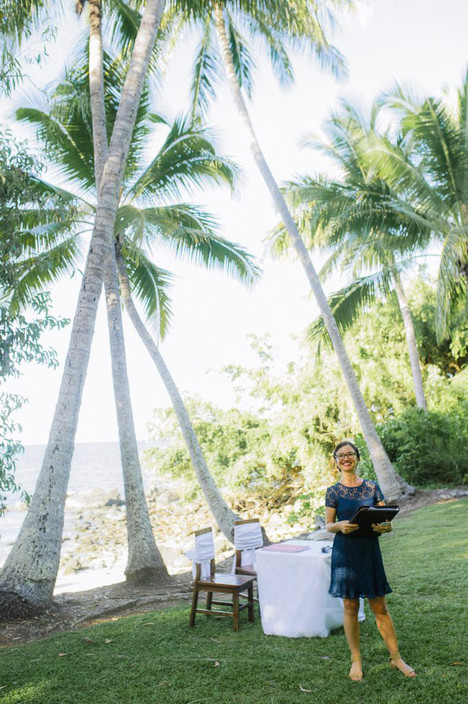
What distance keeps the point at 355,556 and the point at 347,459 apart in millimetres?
677

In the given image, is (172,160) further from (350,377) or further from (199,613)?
(199,613)

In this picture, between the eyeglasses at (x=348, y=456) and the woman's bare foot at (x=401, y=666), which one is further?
the eyeglasses at (x=348, y=456)

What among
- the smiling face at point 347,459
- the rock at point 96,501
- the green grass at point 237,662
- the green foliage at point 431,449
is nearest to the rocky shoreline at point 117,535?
the rock at point 96,501

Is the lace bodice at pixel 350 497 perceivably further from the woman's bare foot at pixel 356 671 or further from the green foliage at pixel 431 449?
the green foliage at pixel 431 449

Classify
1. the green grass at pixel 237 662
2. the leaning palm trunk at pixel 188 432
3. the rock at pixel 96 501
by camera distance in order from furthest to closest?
the rock at pixel 96 501 < the leaning palm trunk at pixel 188 432 < the green grass at pixel 237 662

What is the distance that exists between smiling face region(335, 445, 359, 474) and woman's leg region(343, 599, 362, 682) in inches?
36.5

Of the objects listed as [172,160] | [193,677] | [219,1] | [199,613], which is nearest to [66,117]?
[172,160]

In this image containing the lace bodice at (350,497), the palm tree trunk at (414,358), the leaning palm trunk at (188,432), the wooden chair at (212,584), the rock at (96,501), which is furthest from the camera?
the rock at (96,501)

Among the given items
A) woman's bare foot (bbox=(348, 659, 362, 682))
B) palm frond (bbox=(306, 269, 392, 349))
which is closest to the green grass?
woman's bare foot (bbox=(348, 659, 362, 682))

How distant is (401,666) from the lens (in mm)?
3662

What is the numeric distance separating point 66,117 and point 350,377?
8.11m

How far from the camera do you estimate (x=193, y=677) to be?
3969 mm

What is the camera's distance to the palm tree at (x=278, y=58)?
12305 mm

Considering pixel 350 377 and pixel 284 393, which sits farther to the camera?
pixel 284 393
